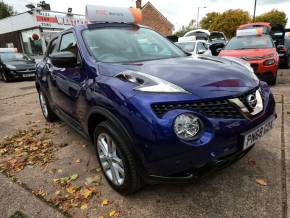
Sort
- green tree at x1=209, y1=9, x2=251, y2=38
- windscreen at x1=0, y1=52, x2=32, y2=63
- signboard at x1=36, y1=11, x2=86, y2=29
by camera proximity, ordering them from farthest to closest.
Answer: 1. green tree at x1=209, y1=9, x2=251, y2=38
2. signboard at x1=36, y1=11, x2=86, y2=29
3. windscreen at x1=0, y1=52, x2=32, y2=63

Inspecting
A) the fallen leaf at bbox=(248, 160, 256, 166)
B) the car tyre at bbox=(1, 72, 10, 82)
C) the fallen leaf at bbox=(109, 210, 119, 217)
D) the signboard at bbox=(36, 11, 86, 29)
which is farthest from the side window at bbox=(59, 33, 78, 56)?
the signboard at bbox=(36, 11, 86, 29)

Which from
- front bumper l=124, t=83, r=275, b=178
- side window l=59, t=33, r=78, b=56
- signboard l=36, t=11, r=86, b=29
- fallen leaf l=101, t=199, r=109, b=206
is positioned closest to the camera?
front bumper l=124, t=83, r=275, b=178

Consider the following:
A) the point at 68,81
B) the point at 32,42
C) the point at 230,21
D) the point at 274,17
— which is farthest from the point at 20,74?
the point at 274,17

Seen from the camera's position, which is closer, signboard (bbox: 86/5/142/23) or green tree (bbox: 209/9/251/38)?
signboard (bbox: 86/5/142/23)

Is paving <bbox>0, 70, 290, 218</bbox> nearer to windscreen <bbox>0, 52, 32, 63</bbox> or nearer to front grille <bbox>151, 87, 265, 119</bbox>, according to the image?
front grille <bbox>151, 87, 265, 119</bbox>

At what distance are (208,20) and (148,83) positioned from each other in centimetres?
6323

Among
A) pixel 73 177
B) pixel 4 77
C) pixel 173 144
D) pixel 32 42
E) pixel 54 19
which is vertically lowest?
pixel 4 77

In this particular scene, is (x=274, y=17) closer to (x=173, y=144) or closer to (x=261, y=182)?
(x=261, y=182)

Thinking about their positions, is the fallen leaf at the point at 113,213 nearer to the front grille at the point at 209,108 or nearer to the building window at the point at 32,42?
the front grille at the point at 209,108

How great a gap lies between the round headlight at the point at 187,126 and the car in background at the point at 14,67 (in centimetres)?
1202

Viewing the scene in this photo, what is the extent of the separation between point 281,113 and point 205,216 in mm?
3128

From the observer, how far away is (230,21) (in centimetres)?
5150

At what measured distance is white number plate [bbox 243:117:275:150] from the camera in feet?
7.25

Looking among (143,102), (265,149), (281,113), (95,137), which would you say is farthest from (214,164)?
(281,113)
